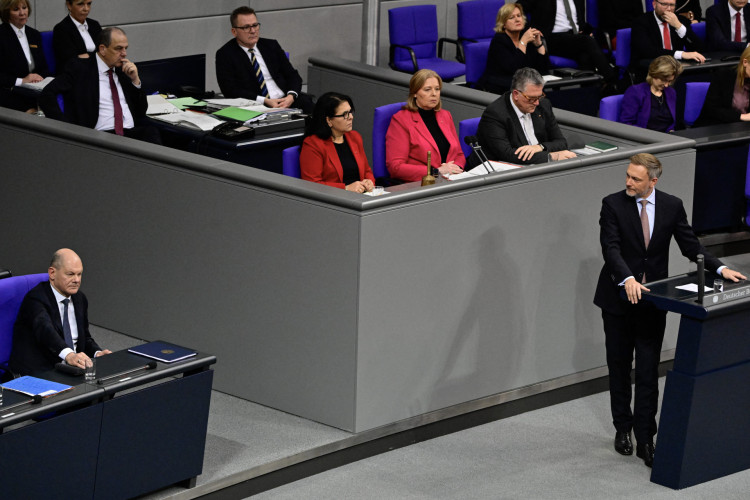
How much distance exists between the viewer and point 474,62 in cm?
1062

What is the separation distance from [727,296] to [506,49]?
15.9ft

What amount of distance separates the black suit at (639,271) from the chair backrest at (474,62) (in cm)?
447

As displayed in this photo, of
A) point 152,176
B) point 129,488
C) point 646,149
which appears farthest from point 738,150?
point 129,488

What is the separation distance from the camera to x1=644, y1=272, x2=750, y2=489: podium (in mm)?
5898

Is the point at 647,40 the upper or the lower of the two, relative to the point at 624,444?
upper

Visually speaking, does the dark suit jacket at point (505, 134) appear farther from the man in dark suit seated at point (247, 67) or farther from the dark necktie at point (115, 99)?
the dark necktie at point (115, 99)

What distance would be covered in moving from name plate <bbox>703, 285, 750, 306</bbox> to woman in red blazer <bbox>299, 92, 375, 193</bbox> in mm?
1924

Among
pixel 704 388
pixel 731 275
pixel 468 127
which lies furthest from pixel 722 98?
pixel 704 388

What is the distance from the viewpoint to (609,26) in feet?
41.2

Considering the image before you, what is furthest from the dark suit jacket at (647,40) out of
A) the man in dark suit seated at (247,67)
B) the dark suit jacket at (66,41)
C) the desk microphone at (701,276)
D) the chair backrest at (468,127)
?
the desk microphone at (701,276)

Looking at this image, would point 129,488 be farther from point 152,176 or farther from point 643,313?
point 643,313

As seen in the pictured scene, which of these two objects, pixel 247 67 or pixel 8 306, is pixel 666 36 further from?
pixel 8 306

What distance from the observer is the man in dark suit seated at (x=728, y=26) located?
459 inches

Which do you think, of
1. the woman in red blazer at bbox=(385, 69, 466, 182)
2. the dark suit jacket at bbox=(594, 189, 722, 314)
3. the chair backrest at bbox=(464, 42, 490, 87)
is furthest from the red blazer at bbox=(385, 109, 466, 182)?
the chair backrest at bbox=(464, 42, 490, 87)
